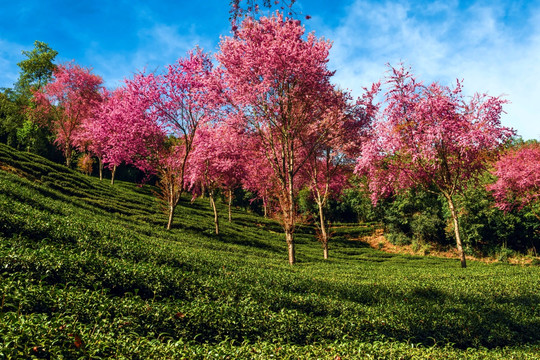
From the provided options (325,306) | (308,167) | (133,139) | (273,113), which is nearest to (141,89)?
(133,139)

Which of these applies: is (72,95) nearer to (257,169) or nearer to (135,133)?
(135,133)

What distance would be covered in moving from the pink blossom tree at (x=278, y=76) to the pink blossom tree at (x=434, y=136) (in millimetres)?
4447

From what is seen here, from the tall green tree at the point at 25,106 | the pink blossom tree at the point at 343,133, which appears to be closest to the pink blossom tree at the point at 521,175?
the pink blossom tree at the point at 343,133

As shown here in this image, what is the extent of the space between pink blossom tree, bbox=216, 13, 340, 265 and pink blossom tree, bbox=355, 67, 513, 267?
14.6 feet

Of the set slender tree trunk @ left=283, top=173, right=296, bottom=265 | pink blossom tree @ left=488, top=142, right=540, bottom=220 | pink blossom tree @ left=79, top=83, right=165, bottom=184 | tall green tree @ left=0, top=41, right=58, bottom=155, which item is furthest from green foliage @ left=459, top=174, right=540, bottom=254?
tall green tree @ left=0, top=41, right=58, bottom=155

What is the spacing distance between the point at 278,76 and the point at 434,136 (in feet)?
29.7

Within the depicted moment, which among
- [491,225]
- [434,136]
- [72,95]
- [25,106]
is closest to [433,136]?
[434,136]

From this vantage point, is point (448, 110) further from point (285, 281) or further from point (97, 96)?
point (97, 96)

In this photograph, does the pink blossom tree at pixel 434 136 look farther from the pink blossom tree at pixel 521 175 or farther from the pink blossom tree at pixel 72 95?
the pink blossom tree at pixel 72 95

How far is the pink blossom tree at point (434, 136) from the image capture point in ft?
56.1

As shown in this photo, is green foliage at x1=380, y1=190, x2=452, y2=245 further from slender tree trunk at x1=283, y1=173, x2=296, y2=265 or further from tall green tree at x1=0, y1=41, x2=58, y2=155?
tall green tree at x1=0, y1=41, x2=58, y2=155

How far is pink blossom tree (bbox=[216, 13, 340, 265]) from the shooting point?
54.2ft

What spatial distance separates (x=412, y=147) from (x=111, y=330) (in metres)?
17.7

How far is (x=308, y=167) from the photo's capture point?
25.5 metres
